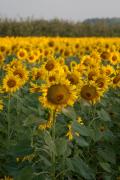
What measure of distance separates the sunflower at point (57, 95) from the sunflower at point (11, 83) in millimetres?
1561

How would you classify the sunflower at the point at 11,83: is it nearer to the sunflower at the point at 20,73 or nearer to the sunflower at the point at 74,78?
the sunflower at the point at 20,73

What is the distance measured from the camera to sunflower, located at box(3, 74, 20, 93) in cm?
456

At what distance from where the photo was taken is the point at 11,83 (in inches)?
181

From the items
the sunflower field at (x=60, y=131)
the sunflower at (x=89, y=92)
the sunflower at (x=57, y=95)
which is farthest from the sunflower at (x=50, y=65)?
the sunflower at (x=57, y=95)

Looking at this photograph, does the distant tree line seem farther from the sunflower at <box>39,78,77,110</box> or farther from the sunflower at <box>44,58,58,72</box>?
the sunflower at <box>39,78,77,110</box>

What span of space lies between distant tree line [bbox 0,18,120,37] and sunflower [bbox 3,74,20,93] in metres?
22.4

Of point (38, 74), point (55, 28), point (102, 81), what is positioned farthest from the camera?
point (55, 28)

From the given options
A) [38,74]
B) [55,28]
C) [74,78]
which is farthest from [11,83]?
[55,28]

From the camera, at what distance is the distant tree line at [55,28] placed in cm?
2734

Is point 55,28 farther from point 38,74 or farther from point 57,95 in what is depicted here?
point 57,95

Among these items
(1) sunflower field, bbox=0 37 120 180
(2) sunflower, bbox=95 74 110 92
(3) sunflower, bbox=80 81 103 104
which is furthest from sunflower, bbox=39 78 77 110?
(2) sunflower, bbox=95 74 110 92

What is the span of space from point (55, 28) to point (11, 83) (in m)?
25.4

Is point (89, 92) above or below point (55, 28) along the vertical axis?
below

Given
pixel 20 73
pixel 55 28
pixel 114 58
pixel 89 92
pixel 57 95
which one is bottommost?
pixel 57 95
